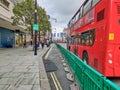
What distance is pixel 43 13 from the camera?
35.2 meters

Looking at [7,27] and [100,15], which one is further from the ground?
[7,27]

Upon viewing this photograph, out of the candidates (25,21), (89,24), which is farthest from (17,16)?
(89,24)

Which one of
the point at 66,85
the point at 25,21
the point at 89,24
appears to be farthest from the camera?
the point at 25,21

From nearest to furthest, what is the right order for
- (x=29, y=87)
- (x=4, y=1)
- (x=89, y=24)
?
(x=29, y=87) < (x=89, y=24) < (x=4, y=1)

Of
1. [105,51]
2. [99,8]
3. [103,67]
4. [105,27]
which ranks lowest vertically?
[103,67]

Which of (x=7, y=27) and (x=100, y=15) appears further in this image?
(x=7, y=27)

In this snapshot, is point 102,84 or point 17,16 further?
point 17,16

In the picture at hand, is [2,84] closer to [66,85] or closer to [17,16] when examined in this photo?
[66,85]

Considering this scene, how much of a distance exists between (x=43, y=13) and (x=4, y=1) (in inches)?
281

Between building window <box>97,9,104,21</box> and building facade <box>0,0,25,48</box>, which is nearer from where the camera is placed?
building window <box>97,9,104,21</box>

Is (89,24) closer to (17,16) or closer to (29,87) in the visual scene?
(29,87)

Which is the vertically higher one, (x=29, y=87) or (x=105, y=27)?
(x=105, y=27)

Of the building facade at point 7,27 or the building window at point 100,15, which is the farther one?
the building facade at point 7,27

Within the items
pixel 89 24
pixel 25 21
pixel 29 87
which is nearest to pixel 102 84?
Result: pixel 29 87
